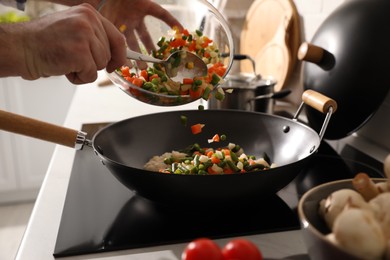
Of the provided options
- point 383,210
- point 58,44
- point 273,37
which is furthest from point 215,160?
point 273,37

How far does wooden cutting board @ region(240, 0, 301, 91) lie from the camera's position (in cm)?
171

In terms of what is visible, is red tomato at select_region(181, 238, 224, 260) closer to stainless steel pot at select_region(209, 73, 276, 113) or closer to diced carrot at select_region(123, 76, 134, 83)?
diced carrot at select_region(123, 76, 134, 83)

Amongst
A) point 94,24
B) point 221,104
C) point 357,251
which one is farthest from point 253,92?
point 357,251

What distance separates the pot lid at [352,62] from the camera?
1.06 m

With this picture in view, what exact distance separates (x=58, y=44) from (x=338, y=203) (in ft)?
1.70

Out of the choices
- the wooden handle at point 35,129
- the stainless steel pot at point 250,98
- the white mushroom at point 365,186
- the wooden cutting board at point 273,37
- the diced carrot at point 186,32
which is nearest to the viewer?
the white mushroom at point 365,186

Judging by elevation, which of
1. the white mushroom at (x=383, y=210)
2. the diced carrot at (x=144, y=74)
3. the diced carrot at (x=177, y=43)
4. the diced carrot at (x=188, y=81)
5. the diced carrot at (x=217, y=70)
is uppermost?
the white mushroom at (x=383, y=210)

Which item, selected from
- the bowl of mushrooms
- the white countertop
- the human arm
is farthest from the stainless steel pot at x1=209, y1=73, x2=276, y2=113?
the bowl of mushrooms

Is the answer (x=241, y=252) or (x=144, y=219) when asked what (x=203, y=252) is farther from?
(x=144, y=219)

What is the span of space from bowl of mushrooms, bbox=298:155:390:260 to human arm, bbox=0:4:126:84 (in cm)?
45

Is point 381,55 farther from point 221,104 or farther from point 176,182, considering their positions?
point 176,182

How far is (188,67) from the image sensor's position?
104 centimetres

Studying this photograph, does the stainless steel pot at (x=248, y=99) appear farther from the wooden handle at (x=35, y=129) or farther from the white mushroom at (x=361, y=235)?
the white mushroom at (x=361, y=235)

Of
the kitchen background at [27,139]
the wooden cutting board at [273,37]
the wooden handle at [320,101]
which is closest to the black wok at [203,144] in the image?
the wooden handle at [320,101]
